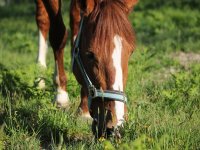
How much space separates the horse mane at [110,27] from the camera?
377 cm

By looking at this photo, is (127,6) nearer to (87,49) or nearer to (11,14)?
(87,49)

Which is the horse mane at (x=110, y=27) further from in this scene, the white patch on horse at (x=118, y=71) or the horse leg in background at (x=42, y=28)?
the horse leg in background at (x=42, y=28)

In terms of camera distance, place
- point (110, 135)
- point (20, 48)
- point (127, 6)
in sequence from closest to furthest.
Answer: point (110, 135)
point (127, 6)
point (20, 48)

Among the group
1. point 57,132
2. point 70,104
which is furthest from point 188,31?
point 57,132

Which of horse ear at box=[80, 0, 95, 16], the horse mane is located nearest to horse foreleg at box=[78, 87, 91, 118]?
horse ear at box=[80, 0, 95, 16]

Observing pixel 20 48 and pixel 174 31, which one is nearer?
pixel 20 48

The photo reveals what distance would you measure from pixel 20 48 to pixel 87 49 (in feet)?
21.2

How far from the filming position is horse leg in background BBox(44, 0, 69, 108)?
18.4ft

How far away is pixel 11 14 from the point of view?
17.7m

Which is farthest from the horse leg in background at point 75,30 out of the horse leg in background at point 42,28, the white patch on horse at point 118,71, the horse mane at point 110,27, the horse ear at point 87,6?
the horse leg in background at point 42,28

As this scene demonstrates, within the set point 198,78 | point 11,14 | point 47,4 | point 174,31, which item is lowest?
point 198,78

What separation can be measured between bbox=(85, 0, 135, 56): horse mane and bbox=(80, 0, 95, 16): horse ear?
0.24m

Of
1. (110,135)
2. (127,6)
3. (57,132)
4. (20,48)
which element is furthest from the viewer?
(20,48)

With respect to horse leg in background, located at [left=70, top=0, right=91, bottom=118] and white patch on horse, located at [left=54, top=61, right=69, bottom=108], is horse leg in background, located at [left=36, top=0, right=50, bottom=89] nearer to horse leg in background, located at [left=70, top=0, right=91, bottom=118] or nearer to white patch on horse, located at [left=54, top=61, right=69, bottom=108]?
white patch on horse, located at [left=54, top=61, right=69, bottom=108]
